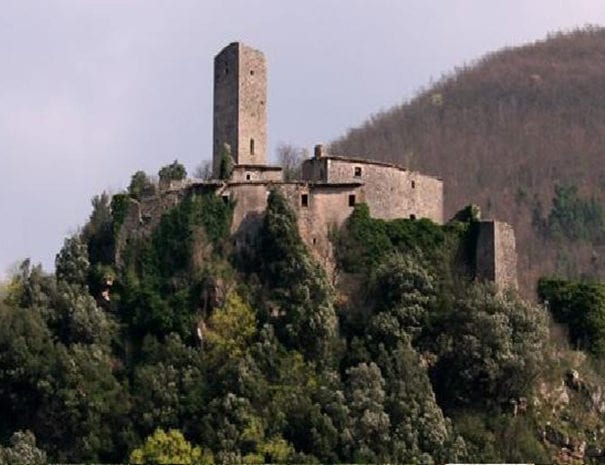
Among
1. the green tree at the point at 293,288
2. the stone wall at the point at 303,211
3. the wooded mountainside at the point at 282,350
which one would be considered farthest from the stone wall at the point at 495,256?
the green tree at the point at 293,288

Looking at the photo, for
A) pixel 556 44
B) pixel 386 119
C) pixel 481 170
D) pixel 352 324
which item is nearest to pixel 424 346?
pixel 352 324

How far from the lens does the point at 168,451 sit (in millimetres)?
49625

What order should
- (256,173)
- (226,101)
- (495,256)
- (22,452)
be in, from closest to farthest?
(22,452) → (495,256) → (256,173) → (226,101)

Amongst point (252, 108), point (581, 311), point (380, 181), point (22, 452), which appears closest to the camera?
point (22, 452)

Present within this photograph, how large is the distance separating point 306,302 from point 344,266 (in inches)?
115

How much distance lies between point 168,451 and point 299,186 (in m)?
9.11

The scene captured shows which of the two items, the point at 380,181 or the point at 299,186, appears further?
the point at 380,181

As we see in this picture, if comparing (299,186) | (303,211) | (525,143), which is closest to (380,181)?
(299,186)

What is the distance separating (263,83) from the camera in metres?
58.3

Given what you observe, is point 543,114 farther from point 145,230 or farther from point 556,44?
point 145,230

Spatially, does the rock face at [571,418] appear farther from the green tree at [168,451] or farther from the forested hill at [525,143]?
the forested hill at [525,143]

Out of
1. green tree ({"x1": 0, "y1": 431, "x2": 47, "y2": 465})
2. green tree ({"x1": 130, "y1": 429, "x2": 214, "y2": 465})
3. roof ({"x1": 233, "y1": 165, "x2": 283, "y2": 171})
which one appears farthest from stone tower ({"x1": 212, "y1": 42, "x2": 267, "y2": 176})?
green tree ({"x1": 0, "y1": 431, "x2": 47, "y2": 465})

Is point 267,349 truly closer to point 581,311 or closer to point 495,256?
point 495,256

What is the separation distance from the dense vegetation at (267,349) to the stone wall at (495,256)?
0.38m
